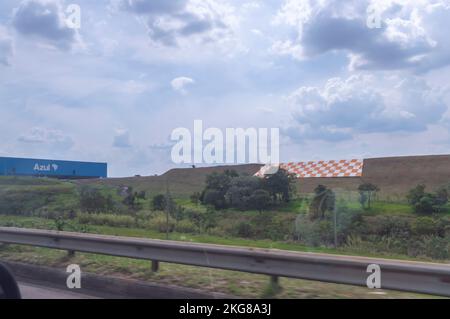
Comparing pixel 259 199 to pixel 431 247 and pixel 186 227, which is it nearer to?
pixel 186 227

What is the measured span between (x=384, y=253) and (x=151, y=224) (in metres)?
7.45

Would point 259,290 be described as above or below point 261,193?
below

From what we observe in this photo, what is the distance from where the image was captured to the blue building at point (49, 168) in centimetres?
2822

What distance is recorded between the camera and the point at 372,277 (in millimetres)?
8164

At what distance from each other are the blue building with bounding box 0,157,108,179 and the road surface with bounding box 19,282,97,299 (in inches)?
708

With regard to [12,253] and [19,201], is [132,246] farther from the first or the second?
[19,201]

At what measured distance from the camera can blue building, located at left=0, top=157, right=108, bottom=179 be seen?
28.2 m

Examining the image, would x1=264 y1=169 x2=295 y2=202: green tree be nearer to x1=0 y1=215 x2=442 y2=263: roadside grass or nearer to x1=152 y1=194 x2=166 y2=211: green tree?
x1=0 y1=215 x2=442 y2=263: roadside grass

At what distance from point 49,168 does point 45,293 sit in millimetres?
20192

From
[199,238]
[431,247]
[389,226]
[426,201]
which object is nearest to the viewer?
[431,247]

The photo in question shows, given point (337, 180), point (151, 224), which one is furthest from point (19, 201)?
point (337, 180)

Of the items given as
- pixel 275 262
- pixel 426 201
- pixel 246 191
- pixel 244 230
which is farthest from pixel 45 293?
pixel 426 201

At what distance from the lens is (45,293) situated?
10188mm

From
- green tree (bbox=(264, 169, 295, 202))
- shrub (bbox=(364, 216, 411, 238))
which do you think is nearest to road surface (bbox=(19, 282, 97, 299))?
green tree (bbox=(264, 169, 295, 202))
